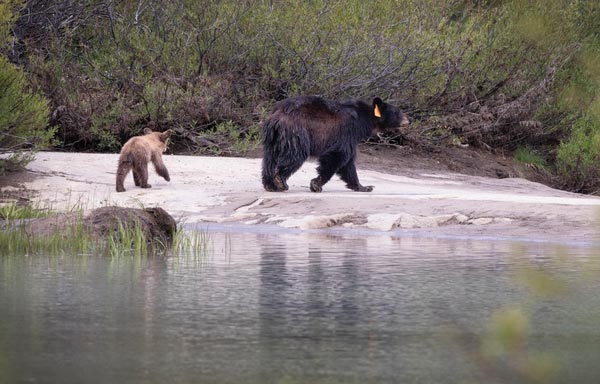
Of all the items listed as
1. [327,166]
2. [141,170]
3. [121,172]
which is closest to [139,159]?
[141,170]

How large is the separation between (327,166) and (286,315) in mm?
8356

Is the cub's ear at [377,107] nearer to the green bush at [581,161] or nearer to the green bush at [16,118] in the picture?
the green bush at [16,118]

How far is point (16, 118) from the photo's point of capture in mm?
15547

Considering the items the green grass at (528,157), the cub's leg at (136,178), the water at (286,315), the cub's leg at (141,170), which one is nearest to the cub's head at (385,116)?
the cub's leg at (141,170)

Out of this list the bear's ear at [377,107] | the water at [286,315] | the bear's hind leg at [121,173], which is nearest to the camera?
the water at [286,315]

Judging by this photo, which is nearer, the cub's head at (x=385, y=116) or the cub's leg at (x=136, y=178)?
the cub's leg at (x=136, y=178)

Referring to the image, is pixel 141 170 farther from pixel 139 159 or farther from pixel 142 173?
pixel 139 159

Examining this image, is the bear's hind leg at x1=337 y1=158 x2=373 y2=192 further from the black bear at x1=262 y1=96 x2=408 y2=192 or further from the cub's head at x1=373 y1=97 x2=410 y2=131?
the cub's head at x1=373 y1=97 x2=410 y2=131

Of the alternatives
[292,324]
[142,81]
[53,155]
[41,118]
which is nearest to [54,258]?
[292,324]

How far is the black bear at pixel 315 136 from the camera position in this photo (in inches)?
555

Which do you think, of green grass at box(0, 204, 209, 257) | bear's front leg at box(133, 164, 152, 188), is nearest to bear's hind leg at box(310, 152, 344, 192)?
bear's front leg at box(133, 164, 152, 188)

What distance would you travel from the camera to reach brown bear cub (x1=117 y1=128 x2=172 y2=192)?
1448 cm

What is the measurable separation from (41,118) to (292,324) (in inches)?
416

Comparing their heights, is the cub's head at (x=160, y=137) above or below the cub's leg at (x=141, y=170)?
above
